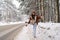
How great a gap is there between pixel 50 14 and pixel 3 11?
769 millimetres

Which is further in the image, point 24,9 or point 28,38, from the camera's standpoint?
point 24,9

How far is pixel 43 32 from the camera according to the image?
2793 millimetres

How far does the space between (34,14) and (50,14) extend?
27 cm

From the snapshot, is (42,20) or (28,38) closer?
(28,38)

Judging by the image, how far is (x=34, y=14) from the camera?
9.77 ft

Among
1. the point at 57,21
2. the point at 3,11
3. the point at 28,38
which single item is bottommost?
the point at 28,38

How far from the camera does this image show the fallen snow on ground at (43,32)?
2.74 m

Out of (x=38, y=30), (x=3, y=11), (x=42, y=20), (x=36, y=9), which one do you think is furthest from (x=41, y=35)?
(x=3, y=11)

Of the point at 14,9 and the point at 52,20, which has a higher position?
the point at 14,9

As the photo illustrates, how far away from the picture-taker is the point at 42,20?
2.99 metres

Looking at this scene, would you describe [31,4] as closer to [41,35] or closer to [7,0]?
[7,0]

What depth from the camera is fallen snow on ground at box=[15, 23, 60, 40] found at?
2.74 metres

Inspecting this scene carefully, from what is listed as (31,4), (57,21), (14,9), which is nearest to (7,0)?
(14,9)

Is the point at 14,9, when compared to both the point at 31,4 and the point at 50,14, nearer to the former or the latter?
the point at 31,4
